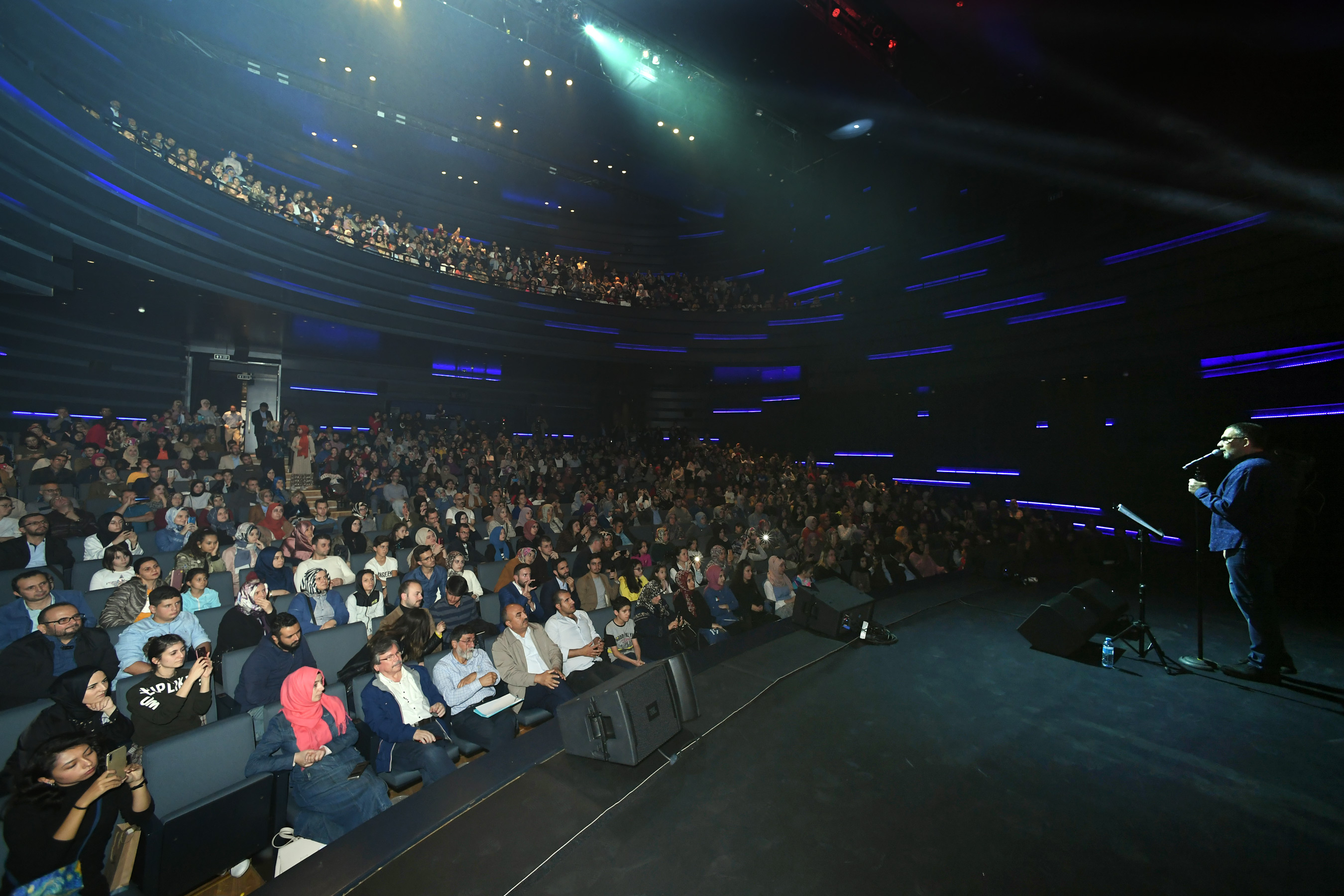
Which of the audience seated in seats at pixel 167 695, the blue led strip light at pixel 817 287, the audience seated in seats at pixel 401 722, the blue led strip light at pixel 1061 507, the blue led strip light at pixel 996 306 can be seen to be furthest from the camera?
the blue led strip light at pixel 817 287

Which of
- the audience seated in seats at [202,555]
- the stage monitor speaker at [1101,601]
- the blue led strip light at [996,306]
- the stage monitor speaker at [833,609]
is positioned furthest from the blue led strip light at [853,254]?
the audience seated in seats at [202,555]

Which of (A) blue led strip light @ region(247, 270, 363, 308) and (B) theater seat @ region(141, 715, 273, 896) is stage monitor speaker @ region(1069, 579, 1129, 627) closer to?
(B) theater seat @ region(141, 715, 273, 896)

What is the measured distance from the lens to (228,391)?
1327 cm

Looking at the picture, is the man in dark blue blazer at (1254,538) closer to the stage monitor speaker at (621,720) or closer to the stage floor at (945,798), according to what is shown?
the stage floor at (945,798)

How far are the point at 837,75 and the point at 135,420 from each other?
1576cm

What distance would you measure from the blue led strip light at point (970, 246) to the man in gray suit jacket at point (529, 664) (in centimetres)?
1338

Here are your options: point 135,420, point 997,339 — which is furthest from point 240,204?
point 997,339

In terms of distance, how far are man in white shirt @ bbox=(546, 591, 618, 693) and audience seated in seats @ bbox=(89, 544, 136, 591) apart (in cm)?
361

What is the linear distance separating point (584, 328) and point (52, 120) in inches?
394

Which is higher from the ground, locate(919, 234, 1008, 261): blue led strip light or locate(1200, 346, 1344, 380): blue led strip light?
locate(919, 234, 1008, 261): blue led strip light

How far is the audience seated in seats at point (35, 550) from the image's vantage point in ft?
15.6

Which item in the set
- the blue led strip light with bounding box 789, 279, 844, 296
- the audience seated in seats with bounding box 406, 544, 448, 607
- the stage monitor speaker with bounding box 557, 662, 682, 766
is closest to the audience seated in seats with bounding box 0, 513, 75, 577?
the audience seated in seats with bounding box 406, 544, 448, 607

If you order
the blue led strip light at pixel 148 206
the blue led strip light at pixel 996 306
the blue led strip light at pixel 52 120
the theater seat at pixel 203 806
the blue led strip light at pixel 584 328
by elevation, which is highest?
the blue led strip light at pixel 52 120

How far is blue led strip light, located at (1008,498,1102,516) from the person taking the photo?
1084 cm
